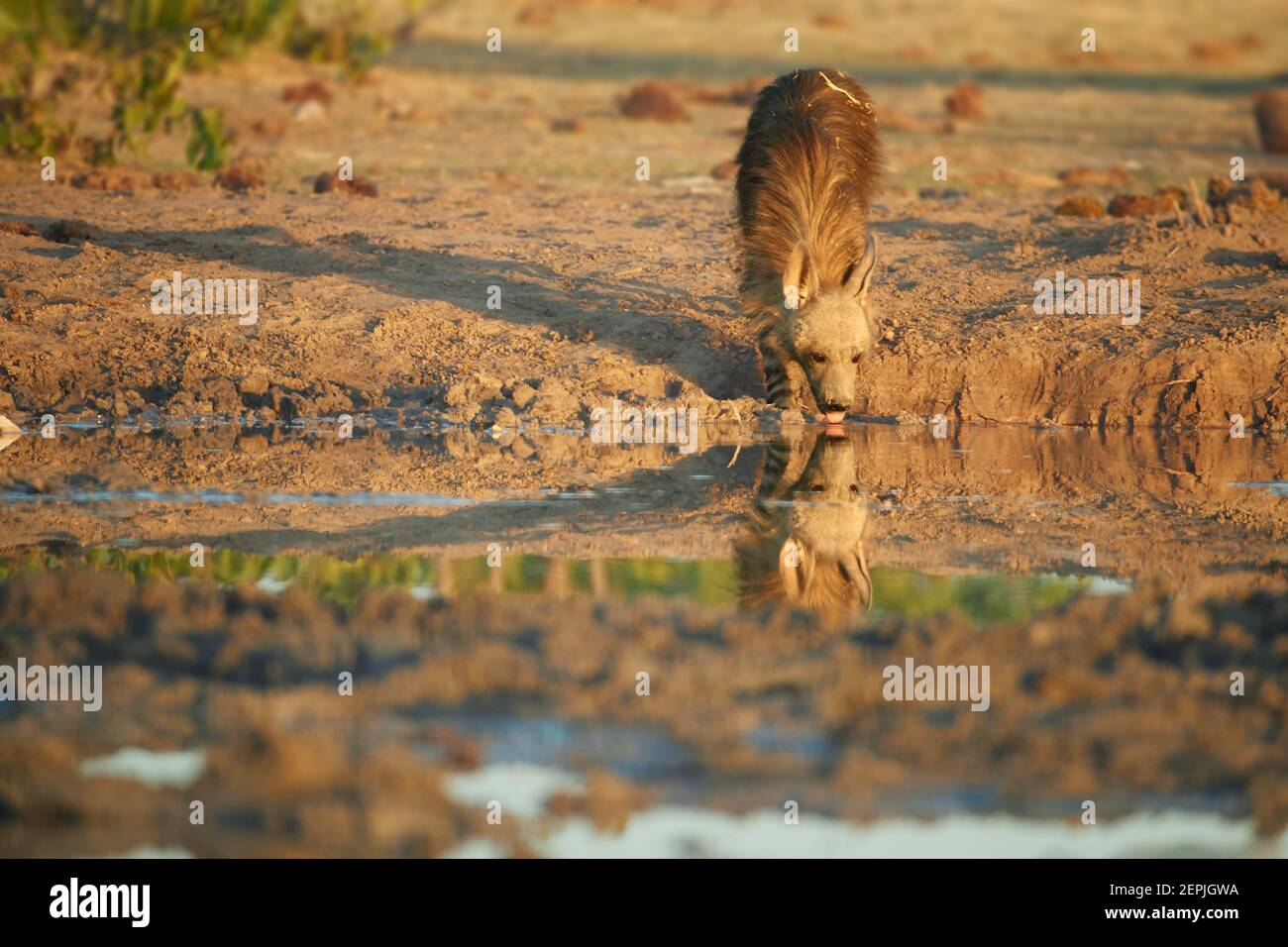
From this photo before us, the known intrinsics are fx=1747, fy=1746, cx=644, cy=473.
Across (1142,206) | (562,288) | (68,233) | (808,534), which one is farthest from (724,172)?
(808,534)

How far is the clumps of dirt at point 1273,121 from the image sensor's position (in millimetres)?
23891

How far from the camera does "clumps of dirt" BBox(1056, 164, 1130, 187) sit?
2014 centimetres

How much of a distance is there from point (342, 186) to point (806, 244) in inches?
304

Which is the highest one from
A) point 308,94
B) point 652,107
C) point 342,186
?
point 308,94

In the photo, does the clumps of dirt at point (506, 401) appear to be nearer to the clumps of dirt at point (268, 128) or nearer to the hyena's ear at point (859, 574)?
the hyena's ear at point (859, 574)

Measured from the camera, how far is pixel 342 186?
1742cm

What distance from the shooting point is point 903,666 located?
20.6ft

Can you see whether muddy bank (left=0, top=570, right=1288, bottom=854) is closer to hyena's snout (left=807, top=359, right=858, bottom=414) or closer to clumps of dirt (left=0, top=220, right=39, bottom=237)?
hyena's snout (left=807, top=359, right=858, bottom=414)

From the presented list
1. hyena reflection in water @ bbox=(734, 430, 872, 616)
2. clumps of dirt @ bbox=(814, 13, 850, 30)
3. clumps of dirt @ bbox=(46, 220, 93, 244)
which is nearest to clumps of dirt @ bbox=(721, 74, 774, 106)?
clumps of dirt @ bbox=(814, 13, 850, 30)

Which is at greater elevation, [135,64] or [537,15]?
[537,15]

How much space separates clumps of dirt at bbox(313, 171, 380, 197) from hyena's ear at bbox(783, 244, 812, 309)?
720 cm

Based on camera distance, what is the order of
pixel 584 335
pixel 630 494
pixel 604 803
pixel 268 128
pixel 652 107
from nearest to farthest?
pixel 604 803
pixel 630 494
pixel 584 335
pixel 268 128
pixel 652 107

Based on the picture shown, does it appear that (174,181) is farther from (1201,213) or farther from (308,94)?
(1201,213)
